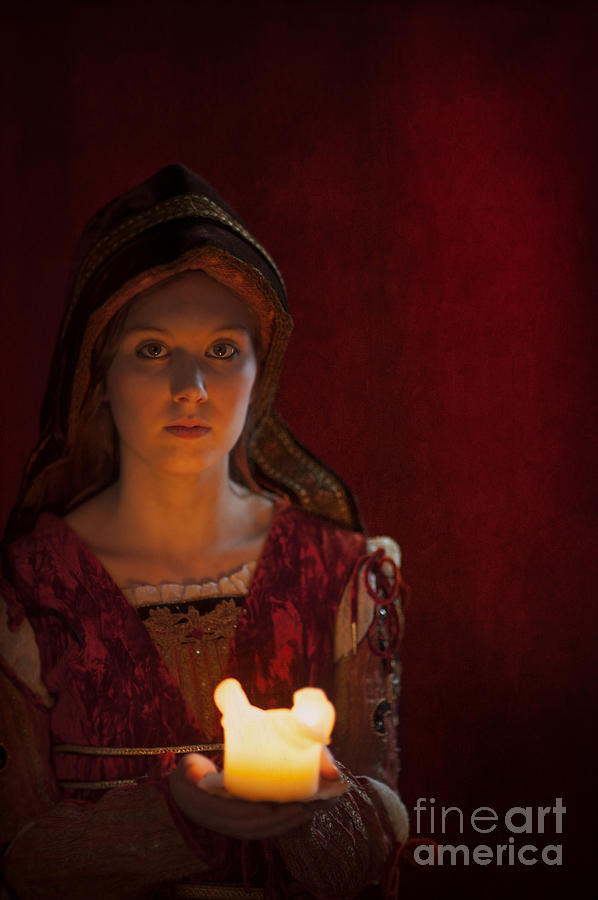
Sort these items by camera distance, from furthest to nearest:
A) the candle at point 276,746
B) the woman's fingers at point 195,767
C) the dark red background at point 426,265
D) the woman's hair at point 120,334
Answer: the dark red background at point 426,265
the woman's hair at point 120,334
the woman's fingers at point 195,767
the candle at point 276,746

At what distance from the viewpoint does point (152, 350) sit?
1687mm

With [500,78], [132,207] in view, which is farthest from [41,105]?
[500,78]

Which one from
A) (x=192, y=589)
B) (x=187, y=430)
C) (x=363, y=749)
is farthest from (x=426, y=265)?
(x=363, y=749)

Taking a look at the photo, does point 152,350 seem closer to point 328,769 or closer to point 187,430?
point 187,430

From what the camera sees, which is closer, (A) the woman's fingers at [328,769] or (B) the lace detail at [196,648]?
(A) the woman's fingers at [328,769]

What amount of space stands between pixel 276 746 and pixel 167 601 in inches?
15.0

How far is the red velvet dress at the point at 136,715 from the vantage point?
1572 millimetres

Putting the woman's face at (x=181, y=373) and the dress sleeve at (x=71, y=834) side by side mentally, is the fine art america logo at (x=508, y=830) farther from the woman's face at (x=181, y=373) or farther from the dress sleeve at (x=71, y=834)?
the woman's face at (x=181, y=373)

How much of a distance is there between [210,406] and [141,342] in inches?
5.8

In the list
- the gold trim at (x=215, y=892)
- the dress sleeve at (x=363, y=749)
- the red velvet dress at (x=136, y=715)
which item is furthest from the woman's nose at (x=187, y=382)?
the gold trim at (x=215, y=892)

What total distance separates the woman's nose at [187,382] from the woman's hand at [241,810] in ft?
1.81

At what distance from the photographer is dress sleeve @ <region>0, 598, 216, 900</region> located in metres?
1.56

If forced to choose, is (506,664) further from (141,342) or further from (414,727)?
(141,342)

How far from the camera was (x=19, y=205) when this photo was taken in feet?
6.80
